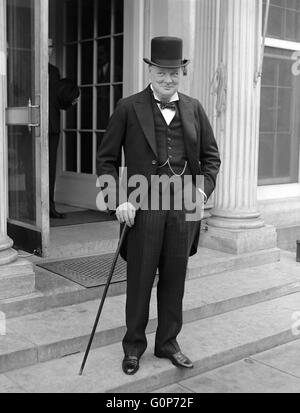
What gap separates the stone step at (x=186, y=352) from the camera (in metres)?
3.34

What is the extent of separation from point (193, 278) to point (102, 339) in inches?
56.4

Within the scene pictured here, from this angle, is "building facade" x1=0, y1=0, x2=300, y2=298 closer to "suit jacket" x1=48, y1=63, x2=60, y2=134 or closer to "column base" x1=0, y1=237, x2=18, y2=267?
"column base" x1=0, y1=237, x2=18, y2=267

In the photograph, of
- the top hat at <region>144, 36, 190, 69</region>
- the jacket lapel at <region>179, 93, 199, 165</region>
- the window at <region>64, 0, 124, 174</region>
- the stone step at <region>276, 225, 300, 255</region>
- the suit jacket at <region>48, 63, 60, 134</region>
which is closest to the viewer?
the top hat at <region>144, 36, 190, 69</region>

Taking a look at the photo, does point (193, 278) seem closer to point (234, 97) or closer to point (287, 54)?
point (234, 97)

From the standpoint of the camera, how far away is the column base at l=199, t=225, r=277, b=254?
18.3 ft

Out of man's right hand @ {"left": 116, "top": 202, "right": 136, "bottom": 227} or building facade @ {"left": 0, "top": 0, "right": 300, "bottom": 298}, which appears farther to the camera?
building facade @ {"left": 0, "top": 0, "right": 300, "bottom": 298}

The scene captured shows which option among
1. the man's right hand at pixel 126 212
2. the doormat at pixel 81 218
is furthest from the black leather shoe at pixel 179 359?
the doormat at pixel 81 218

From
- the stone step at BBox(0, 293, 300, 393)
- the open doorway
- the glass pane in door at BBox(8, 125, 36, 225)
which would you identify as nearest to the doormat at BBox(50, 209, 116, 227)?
the open doorway

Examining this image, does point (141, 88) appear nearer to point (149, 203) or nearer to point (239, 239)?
point (239, 239)

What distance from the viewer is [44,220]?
14.8 feet

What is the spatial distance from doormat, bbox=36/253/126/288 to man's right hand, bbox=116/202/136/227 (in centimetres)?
126

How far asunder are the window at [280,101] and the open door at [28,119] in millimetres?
3286

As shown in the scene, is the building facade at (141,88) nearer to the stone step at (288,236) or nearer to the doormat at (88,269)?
the stone step at (288,236)
